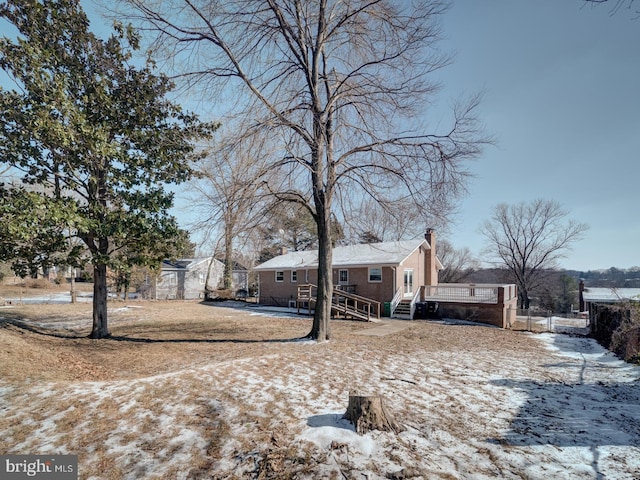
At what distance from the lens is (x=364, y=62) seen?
10.5m

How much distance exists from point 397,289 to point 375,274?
1.73m

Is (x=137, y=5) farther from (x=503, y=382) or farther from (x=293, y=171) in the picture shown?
(x=503, y=382)

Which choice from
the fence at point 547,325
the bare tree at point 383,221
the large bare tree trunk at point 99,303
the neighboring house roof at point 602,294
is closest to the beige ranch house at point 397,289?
the fence at point 547,325

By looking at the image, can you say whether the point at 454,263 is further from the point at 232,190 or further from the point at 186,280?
the point at 232,190

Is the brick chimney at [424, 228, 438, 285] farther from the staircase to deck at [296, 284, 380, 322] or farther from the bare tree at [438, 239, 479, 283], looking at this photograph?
the bare tree at [438, 239, 479, 283]

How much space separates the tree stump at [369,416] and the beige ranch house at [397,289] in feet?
42.5

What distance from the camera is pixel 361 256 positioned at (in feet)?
75.9

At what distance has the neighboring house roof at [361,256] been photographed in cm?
2083

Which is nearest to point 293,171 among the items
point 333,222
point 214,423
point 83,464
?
point 333,222

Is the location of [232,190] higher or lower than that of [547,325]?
higher

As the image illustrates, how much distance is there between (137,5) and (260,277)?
2276 centimetres

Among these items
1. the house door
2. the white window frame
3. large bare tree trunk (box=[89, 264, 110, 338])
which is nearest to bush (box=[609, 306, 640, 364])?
the house door

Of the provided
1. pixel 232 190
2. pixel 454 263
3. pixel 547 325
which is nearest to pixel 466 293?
pixel 547 325

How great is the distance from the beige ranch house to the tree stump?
42.5 feet
